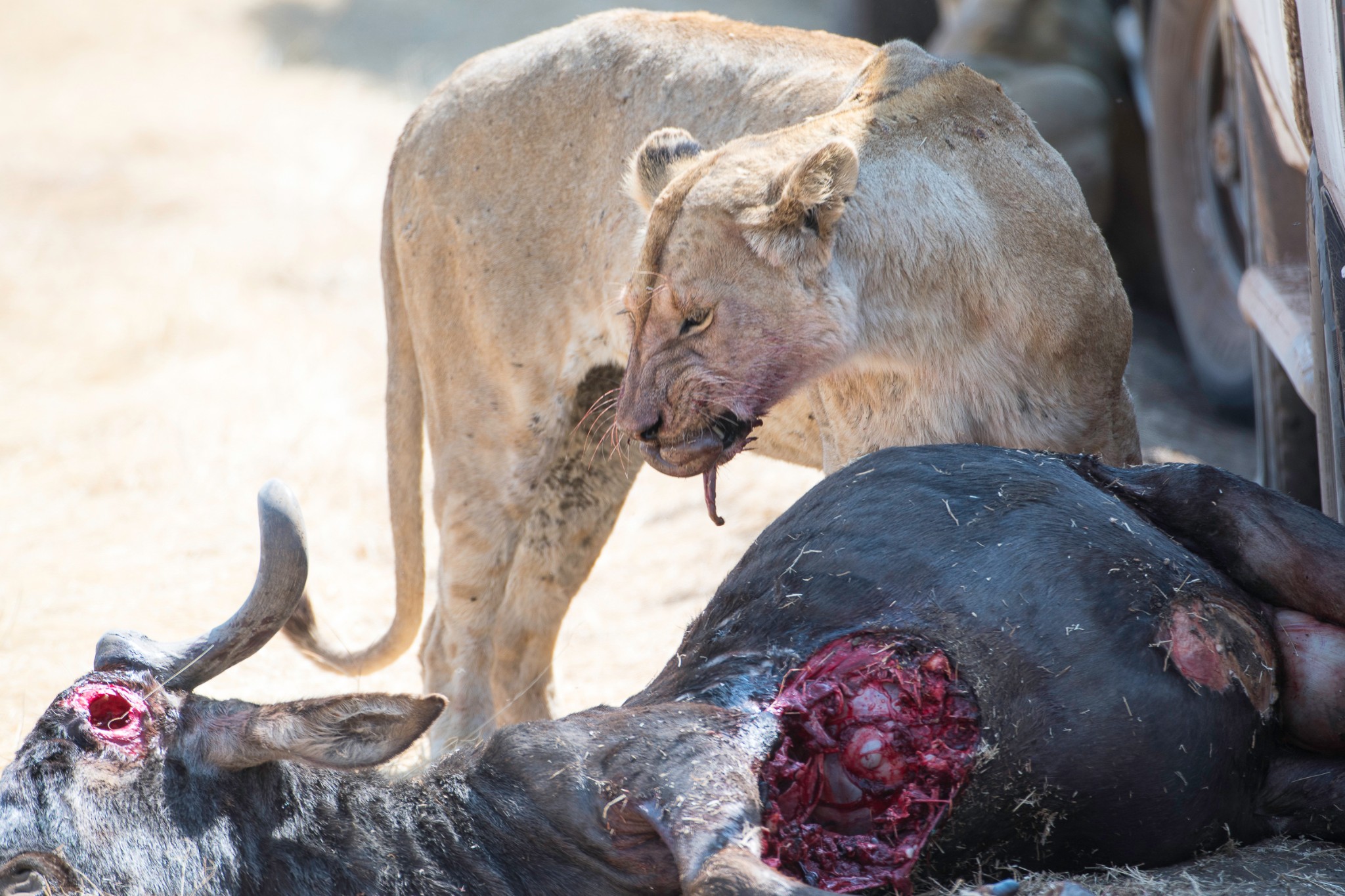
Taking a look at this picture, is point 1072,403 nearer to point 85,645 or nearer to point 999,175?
point 999,175

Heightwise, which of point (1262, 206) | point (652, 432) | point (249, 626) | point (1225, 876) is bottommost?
point (1225, 876)

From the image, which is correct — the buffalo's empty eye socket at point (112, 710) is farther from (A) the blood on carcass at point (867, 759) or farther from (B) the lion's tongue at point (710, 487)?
(B) the lion's tongue at point (710, 487)

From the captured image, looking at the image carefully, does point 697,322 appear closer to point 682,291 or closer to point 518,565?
point 682,291

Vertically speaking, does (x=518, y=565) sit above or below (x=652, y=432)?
below

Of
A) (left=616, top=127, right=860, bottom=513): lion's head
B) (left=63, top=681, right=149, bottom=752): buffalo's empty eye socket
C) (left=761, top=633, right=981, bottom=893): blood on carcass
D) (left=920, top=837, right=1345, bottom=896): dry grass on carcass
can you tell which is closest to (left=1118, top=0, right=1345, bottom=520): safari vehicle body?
(left=920, top=837, right=1345, bottom=896): dry grass on carcass

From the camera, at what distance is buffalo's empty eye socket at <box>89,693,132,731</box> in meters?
2.22

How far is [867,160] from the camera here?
2.96 m

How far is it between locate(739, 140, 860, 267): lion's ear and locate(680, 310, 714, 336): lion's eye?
0.58 feet

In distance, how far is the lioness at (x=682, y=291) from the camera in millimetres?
2869

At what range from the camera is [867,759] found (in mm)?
2236

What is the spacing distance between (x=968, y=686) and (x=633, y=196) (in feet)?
5.05

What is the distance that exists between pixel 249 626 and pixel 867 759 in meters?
1.11

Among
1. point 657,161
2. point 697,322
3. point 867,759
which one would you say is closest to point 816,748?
point 867,759

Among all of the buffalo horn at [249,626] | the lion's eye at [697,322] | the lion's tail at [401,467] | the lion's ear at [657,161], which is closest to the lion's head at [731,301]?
the lion's eye at [697,322]
